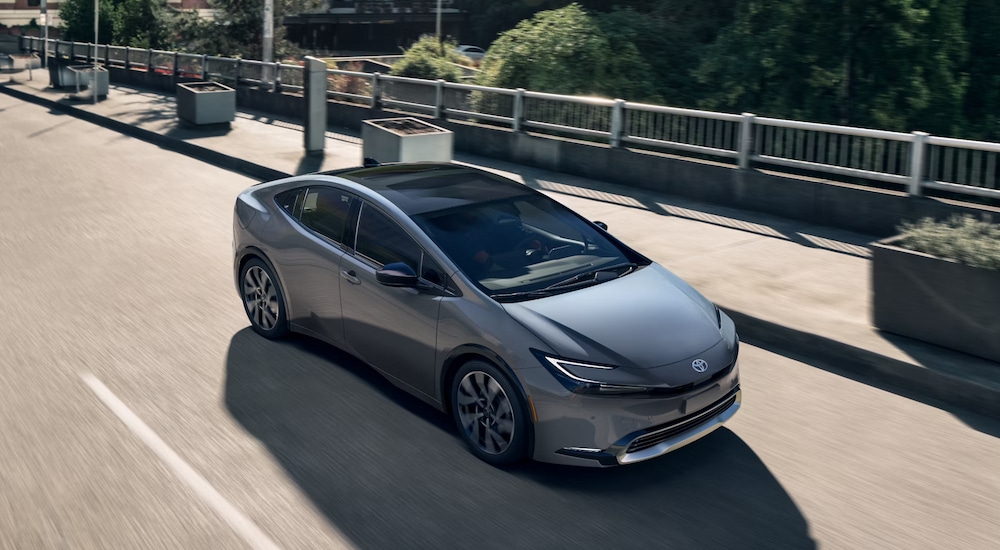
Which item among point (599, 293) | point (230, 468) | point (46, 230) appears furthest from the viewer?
point (46, 230)

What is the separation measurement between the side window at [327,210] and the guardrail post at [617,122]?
8455 millimetres

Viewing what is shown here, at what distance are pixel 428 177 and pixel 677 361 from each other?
101 inches

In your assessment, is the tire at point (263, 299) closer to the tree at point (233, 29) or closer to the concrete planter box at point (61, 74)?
the concrete planter box at point (61, 74)

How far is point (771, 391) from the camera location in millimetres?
6949

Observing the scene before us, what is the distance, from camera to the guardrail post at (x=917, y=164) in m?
11.2

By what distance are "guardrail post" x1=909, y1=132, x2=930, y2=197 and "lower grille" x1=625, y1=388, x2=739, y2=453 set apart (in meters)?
6.80

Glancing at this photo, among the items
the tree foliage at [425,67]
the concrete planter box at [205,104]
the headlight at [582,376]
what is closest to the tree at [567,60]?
the tree foliage at [425,67]

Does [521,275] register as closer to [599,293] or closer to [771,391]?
[599,293]

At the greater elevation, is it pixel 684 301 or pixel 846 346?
pixel 684 301

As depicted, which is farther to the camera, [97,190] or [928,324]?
[97,190]

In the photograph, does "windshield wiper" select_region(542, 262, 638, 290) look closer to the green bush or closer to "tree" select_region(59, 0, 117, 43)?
the green bush

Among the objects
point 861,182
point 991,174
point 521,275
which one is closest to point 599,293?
point 521,275

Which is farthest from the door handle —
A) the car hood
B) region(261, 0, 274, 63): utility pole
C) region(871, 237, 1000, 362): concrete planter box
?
region(261, 0, 274, 63): utility pole

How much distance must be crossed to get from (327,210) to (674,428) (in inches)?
120
